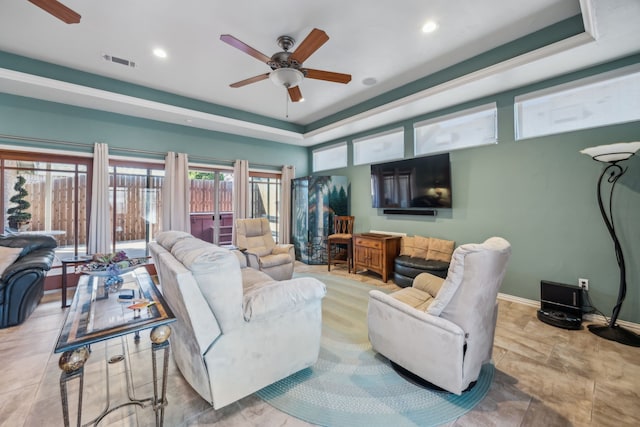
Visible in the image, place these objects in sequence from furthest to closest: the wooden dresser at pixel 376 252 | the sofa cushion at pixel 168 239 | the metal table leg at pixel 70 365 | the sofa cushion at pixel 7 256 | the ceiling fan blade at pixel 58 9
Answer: the wooden dresser at pixel 376 252 < the sofa cushion at pixel 7 256 < the sofa cushion at pixel 168 239 < the ceiling fan blade at pixel 58 9 < the metal table leg at pixel 70 365

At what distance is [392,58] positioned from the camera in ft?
11.2

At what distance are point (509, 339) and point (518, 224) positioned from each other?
1626 millimetres

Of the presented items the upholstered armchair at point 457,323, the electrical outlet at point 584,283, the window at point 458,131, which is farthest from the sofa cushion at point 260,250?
the electrical outlet at point 584,283

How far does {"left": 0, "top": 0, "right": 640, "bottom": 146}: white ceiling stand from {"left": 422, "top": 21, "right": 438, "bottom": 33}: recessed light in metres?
0.07

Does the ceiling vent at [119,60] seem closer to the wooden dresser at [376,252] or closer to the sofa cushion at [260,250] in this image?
the sofa cushion at [260,250]

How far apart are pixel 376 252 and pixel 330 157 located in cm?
288

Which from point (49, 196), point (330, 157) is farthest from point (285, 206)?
point (49, 196)

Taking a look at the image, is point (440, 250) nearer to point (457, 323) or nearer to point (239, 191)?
point (457, 323)

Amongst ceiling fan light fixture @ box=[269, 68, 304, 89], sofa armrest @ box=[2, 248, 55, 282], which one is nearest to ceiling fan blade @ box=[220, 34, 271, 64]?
ceiling fan light fixture @ box=[269, 68, 304, 89]

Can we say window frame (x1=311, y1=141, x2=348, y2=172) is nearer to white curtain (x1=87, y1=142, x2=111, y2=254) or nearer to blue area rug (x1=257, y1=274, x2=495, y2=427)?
white curtain (x1=87, y1=142, x2=111, y2=254)

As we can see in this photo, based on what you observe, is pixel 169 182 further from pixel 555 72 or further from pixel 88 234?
pixel 555 72

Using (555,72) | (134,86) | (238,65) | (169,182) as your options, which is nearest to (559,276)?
(555,72)

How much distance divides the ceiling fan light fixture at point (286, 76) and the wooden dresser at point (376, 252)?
2.76 metres

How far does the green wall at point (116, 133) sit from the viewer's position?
365 cm
